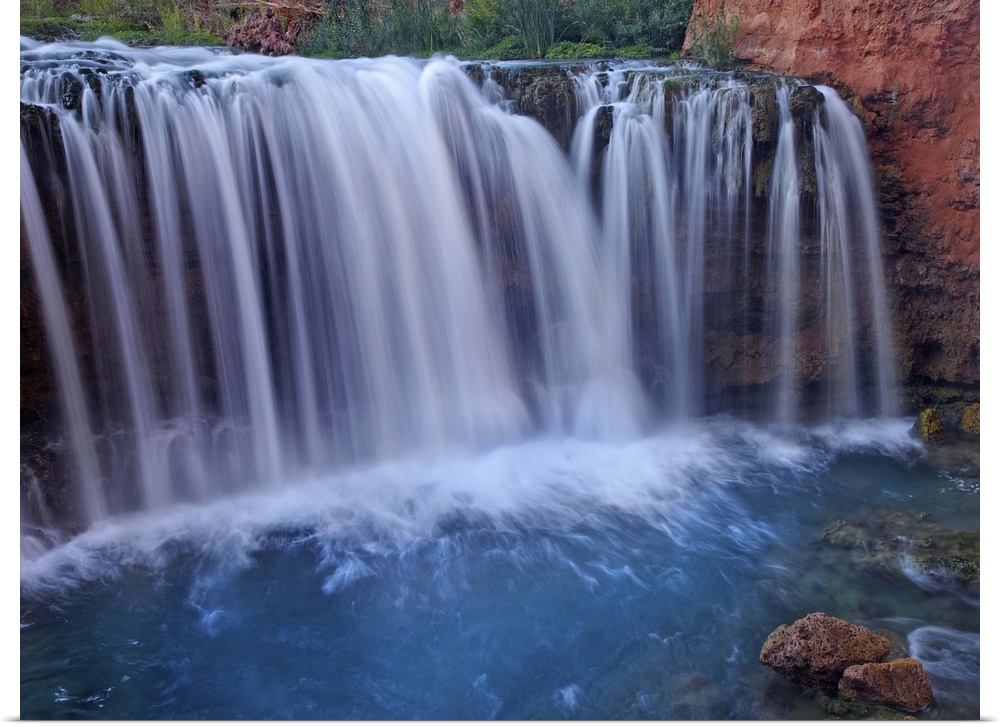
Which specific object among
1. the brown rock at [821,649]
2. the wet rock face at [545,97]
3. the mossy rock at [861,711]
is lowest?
the mossy rock at [861,711]

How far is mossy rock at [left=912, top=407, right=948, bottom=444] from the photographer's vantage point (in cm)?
670

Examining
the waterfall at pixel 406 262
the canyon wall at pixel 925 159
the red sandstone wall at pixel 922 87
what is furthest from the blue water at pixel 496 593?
the red sandstone wall at pixel 922 87

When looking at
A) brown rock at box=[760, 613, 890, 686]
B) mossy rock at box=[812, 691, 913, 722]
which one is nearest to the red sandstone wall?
brown rock at box=[760, 613, 890, 686]

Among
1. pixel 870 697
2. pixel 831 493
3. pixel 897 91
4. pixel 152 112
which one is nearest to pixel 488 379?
pixel 831 493

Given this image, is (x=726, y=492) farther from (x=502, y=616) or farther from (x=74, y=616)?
(x=74, y=616)

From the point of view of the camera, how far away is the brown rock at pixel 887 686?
12.3 ft

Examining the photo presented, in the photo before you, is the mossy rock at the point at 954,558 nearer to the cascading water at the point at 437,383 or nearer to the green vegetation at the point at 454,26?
the cascading water at the point at 437,383

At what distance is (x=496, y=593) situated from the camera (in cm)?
486

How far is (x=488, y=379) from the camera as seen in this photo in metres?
6.76

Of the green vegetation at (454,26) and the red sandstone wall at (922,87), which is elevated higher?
the green vegetation at (454,26)

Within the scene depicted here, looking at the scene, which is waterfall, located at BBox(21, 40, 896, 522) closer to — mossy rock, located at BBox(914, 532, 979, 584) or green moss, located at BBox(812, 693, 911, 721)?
mossy rock, located at BBox(914, 532, 979, 584)

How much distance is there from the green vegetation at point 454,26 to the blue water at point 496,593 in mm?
5399

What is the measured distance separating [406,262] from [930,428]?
5.04m

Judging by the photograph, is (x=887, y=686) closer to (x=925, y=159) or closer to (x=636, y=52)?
(x=925, y=159)
